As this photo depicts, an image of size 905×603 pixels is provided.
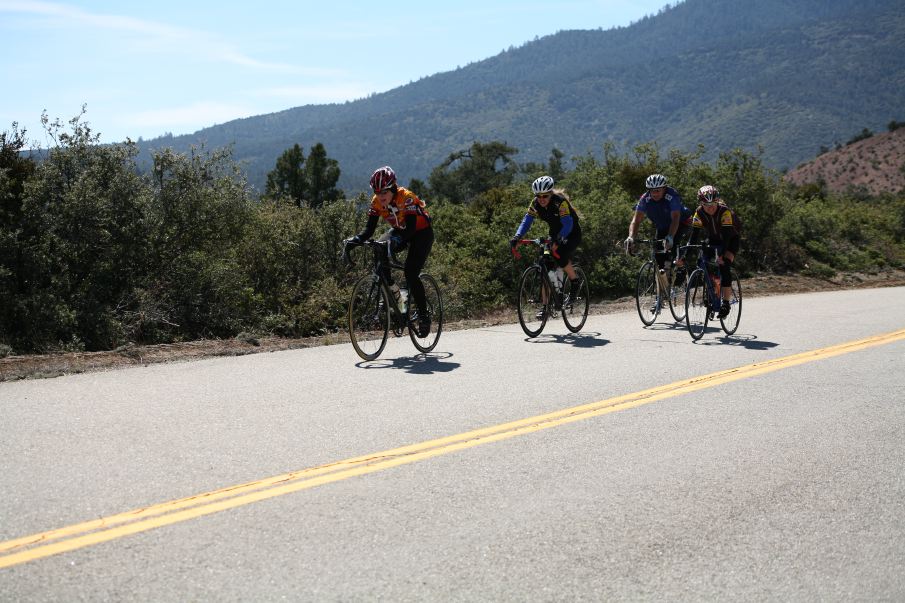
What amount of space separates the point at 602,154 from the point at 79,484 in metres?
29.6

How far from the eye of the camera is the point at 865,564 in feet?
13.4

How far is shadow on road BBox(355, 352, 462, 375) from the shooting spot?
897 cm

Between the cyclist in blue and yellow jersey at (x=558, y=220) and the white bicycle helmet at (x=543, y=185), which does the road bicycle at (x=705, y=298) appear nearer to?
the cyclist in blue and yellow jersey at (x=558, y=220)

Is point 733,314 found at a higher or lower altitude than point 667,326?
higher

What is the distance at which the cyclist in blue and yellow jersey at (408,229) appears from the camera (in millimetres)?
9953

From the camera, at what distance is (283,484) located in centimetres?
491

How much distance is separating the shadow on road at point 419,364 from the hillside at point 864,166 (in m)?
106

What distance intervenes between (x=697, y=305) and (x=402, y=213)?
4488 millimetres

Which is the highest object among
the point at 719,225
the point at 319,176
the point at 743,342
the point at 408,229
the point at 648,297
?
the point at 319,176

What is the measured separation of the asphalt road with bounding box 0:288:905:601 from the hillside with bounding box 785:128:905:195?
10772 centimetres

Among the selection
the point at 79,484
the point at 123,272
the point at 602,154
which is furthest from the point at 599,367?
the point at 602,154

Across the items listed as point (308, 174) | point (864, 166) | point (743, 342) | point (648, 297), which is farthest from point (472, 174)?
point (743, 342)

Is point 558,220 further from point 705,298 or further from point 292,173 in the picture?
point 292,173

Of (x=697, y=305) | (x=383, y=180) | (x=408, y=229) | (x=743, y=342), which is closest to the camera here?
(x=383, y=180)
